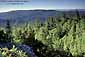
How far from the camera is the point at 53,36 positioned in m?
3.10

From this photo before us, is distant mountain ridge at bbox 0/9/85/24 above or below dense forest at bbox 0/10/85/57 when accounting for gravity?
above

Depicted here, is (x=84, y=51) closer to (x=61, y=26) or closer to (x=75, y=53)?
(x=75, y=53)

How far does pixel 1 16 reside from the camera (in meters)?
3.04

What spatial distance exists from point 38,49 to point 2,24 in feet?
1.62

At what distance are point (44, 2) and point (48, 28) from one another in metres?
0.30

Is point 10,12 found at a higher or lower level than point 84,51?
higher

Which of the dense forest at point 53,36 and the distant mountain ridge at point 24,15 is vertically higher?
the distant mountain ridge at point 24,15

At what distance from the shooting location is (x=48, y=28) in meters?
3.09

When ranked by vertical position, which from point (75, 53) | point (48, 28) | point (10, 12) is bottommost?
point (75, 53)

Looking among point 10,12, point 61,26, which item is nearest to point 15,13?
point 10,12

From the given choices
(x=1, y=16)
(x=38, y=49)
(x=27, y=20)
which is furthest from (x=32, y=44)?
(x=1, y=16)

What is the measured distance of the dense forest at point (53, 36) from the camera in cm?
307

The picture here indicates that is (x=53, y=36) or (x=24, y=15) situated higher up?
(x=24, y=15)

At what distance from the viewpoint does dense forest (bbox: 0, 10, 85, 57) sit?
3.07 m
